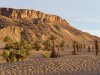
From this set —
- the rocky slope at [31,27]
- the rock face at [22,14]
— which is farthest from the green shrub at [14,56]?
the rock face at [22,14]

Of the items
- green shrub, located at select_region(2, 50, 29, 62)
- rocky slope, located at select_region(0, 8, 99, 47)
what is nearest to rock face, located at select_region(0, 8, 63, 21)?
rocky slope, located at select_region(0, 8, 99, 47)

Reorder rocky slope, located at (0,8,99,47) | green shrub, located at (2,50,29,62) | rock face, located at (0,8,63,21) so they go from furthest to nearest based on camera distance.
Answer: rock face, located at (0,8,63,21), rocky slope, located at (0,8,99,47), green shrub, located at (2,50,29,62)

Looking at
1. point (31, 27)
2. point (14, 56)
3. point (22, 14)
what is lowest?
point (14, 56)

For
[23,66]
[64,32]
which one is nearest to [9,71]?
[23,66]

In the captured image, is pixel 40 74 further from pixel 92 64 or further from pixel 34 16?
pixel 34 16

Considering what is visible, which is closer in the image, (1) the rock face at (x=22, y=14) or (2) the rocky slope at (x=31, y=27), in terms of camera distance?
(2) the rocky slope at (x=31, y=27)

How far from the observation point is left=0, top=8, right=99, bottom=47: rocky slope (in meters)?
130

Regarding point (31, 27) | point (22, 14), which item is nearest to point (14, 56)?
point (31, 27)

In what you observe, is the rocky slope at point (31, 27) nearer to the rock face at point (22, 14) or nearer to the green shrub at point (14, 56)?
the rock face at point (22, 14)

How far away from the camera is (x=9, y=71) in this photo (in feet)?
56.3

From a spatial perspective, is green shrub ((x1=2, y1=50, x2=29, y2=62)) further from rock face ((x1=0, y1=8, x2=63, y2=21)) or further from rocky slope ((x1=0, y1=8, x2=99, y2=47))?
rock face ((x1=0, y1=8, x2=63, y2=21))

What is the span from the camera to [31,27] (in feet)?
463

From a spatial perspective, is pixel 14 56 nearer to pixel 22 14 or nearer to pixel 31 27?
pixel 31 27

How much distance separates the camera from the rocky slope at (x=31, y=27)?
12966 centimetres
